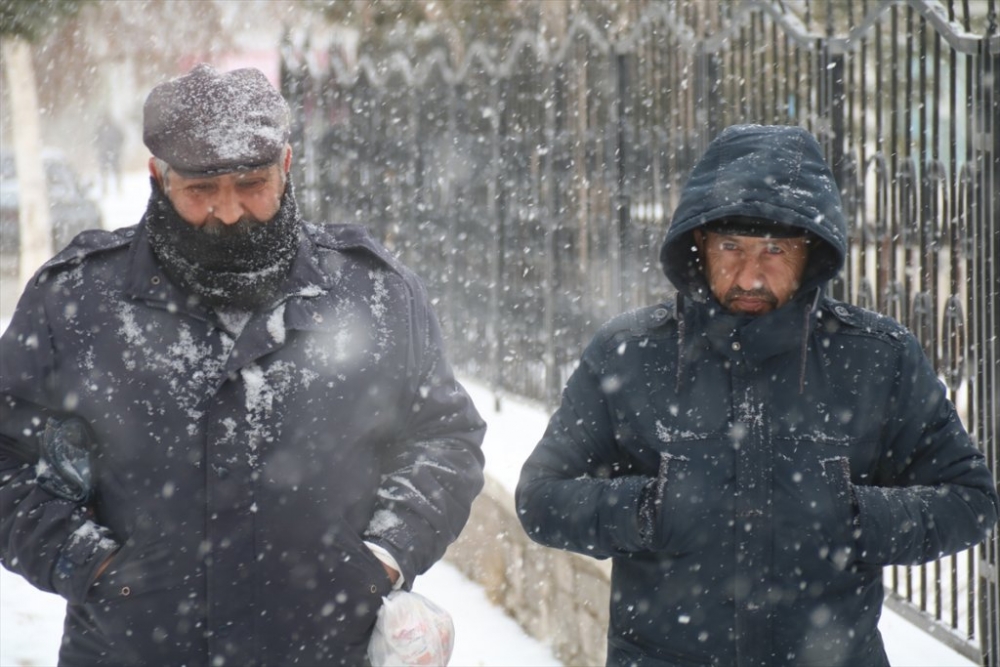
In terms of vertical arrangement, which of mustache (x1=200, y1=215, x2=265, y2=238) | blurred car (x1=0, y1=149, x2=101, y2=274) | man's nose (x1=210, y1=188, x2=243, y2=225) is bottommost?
blurred car (x1=0, y1=149, x2=101, y2=274)

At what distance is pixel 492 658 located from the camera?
229 inches

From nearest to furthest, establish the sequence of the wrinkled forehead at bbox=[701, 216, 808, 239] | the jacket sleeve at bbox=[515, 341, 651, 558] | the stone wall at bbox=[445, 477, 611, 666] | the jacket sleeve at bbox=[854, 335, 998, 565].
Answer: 1. the jacket sleeve at bbox=[854, 335, 998, 565]
2. the jacket sleeve at bbox=[515, 341, 651, 558]
3. the wrinkled forehead at bbox=[701, 216, 808, 239]
4. the stone wall at bbox=[445, 477, 611, 666]

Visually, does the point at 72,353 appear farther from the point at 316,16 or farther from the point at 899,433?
the point at 316,16

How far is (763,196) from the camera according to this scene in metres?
2.95

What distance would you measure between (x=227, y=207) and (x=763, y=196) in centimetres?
113

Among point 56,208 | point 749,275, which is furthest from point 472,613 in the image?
point 56,208

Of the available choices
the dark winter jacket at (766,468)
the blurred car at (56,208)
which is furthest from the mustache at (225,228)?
the blurred car at (56,208)

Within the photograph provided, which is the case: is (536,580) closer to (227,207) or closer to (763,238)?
(763,238)

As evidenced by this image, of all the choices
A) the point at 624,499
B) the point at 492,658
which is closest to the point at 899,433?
the point at 624,499

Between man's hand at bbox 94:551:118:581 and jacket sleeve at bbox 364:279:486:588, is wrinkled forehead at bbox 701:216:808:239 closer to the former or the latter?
jacket sleeve at bbox 364:279:486:588

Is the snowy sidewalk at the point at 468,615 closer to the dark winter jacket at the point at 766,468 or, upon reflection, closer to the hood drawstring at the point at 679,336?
the dark winter jacket at the point at 766,468

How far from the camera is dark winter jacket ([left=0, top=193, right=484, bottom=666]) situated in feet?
9.39

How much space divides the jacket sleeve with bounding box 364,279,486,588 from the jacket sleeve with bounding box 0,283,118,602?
59cm

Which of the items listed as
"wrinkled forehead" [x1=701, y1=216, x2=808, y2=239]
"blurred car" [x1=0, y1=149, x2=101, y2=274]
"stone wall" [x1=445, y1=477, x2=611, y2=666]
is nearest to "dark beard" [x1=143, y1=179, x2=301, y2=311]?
"wrinkled forehead" [x1=701, y1=216, x2=808, y2=239]
